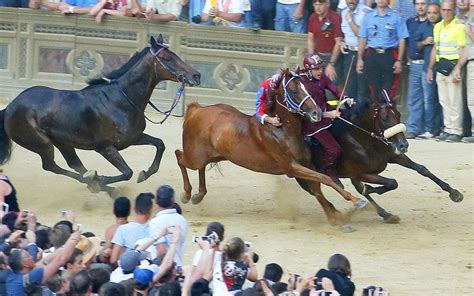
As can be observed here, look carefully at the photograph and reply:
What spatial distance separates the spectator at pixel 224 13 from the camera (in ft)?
66.5

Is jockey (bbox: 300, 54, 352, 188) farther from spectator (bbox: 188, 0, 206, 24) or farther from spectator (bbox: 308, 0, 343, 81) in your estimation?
spectator (bbox: 188, 0, 206, 24)

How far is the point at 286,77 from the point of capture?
572 inches

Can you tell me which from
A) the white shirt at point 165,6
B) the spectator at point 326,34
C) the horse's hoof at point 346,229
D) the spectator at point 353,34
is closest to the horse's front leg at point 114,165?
the horse's hoof at point 346,229

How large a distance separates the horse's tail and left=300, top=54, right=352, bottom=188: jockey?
145 inches

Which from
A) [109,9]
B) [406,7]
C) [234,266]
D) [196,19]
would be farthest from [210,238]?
[109,9]

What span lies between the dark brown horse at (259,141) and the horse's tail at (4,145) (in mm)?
2015

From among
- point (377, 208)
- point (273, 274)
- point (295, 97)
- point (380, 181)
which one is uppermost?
point (295, 97)

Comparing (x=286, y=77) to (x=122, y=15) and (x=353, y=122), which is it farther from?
(x=122, y=15)

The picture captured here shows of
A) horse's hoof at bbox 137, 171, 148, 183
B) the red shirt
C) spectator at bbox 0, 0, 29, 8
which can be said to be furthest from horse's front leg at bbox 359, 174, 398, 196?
spectator at bbox 0, 0, 29, 8

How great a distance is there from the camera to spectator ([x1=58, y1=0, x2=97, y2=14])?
2134cm

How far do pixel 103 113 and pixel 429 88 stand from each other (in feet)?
18.6

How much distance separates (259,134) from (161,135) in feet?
17.2

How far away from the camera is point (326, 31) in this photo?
1964 centimetres

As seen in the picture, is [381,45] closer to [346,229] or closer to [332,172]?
[332,172]
